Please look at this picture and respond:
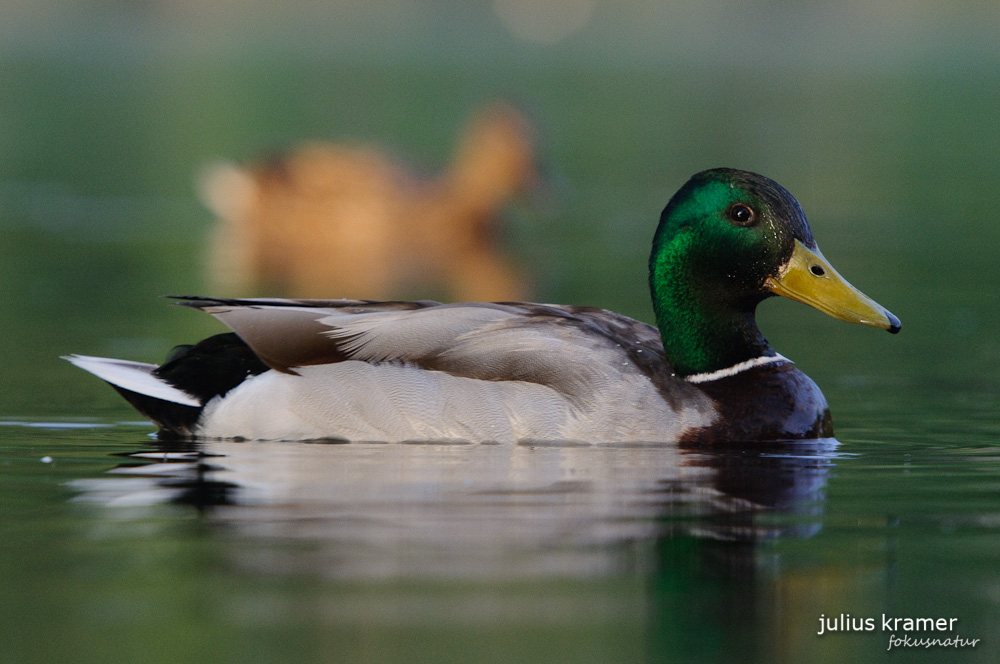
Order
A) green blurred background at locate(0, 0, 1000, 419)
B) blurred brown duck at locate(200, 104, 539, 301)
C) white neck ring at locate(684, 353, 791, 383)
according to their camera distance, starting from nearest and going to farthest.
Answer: white neck ring at locate(684, 353, 791, 383)
green blurred background at locate(0, 0, 1000, 419)
blurred brown duck at locate(200, 104, 539, 301)

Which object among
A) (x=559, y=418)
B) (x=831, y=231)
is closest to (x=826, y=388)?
(x=559, y=418)

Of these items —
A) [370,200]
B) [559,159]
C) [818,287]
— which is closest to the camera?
[818,287]

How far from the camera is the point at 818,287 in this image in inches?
329

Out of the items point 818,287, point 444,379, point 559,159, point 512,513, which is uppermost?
point 559,159

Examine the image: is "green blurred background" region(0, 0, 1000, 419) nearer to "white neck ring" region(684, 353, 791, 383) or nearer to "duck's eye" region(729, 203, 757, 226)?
"white neck ring" region(684, 353, 791, 383)

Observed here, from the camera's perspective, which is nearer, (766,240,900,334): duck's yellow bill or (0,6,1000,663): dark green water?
(0,6,1000,663): dark green water

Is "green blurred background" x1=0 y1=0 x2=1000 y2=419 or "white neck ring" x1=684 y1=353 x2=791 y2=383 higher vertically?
"green blurred background" x1=0 y1=0 x2=1000 y2=419

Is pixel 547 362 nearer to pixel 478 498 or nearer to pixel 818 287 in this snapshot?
pixel 478 498

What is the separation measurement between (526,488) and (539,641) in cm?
198

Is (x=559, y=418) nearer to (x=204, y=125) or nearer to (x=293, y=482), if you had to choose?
(x=293, y=482)

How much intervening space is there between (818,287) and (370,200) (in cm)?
1067

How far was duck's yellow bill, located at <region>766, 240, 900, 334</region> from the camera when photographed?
8289mm

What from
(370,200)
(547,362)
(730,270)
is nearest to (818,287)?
(730,270)

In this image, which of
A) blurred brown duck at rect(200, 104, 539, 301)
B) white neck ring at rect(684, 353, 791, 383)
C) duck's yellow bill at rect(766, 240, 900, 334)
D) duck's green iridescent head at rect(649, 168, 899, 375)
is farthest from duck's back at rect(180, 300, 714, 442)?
blurred brown duck at rect(200, 104, 539, 301)
